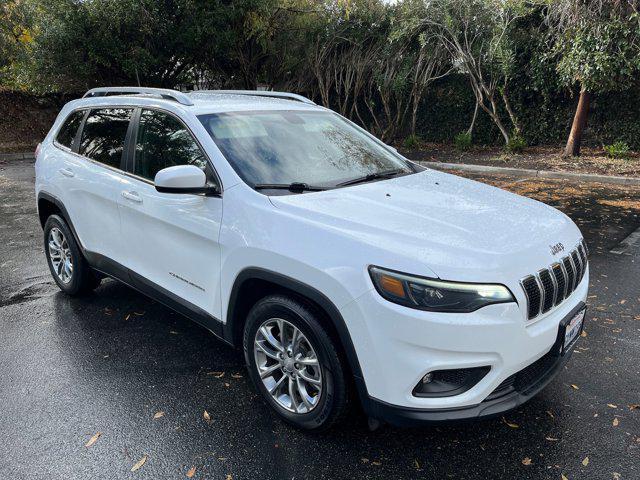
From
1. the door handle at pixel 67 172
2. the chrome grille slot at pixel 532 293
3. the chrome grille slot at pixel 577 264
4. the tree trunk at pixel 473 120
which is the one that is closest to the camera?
the chrome grille slot at pixel 532 293

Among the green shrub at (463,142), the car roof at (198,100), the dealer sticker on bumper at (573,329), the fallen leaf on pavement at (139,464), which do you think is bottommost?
the fallen leaf on pavement at (139,464)

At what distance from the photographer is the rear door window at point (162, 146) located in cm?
329

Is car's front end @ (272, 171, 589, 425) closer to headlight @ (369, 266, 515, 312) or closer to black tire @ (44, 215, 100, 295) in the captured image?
headlight @ (369, 266, 515, 312)

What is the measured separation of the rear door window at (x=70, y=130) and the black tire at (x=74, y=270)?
2.23 ft

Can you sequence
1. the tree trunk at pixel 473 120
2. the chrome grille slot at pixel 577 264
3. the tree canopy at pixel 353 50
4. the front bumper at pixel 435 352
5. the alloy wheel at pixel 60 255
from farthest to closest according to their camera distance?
the tree trunk at pixel 473 120, the tree canopy at pixel 353 50, the alloy wheel at pixel 60 255, the chrome grille slot at pixel 577 264, the front bumper at pixel 435 352

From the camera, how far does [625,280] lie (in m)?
5.04

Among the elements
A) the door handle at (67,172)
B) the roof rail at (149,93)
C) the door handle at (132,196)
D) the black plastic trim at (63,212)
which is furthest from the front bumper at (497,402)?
the door handle at (67,172)

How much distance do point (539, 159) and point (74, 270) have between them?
39.7ft

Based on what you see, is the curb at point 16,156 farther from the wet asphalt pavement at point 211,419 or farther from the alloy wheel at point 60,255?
the wet asphalt pavement at point 211,419

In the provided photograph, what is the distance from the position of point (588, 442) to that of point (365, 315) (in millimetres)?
1496

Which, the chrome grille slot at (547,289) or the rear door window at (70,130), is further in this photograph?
the rear door window at (70,130)

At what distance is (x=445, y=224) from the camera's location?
→ 8.48ft

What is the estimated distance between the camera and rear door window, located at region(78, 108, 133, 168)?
3.90 meters

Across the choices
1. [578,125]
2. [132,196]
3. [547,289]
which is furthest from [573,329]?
[578,125]
